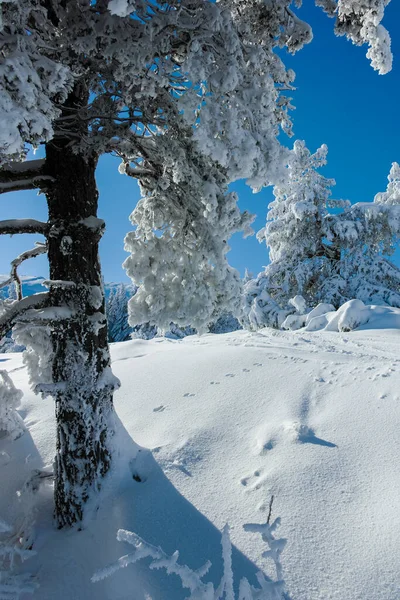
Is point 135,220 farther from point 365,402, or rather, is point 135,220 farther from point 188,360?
point 365,402

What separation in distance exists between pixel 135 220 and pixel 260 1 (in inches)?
117

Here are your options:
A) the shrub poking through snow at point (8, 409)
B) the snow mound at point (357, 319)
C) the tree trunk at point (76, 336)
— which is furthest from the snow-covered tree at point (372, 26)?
the snow mound at point (357, 319)

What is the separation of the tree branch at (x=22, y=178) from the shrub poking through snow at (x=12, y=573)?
304 cm

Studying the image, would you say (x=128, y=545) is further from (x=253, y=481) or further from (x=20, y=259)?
(x=20, y=259)

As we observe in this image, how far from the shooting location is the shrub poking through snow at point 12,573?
224 cm

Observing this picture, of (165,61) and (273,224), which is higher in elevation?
(273,224)

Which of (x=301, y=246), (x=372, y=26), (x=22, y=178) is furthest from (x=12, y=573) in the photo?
(x=301, y=246)

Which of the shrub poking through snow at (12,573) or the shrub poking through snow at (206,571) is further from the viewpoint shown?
the shrub poking through snow at (12,573)

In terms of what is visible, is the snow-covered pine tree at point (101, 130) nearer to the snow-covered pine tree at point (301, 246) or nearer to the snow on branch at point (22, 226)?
the snow on branch at point (22, 226)

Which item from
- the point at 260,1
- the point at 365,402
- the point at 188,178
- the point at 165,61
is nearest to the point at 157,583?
the point at 365,402

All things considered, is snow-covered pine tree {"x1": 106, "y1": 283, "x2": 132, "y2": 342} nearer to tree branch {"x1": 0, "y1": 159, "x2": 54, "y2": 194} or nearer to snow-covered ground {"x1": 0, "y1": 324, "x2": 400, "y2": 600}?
snow-covered ground {"x1": 0, "y1": 324, "x2": 400, "y2": 600}

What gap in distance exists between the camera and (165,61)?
3.04 metres

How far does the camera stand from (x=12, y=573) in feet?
8.73

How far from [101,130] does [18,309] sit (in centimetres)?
207
